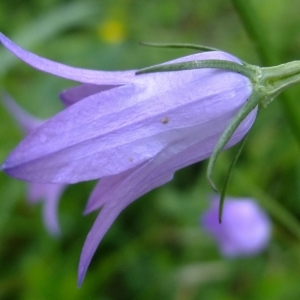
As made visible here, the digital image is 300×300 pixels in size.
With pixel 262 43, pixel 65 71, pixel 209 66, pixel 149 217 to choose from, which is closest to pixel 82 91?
pixel 65 71

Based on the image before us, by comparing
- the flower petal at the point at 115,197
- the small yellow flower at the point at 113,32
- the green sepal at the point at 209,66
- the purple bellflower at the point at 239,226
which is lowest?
the flower petal at the point at 115,197

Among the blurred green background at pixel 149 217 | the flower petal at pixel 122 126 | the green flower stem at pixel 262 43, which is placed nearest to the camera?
the flower petal at pixel 122 126

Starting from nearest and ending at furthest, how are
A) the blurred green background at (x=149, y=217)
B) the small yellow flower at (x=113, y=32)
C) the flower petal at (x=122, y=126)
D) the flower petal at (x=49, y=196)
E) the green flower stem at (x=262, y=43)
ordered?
the flower petal at (x=122, y=126)
the green flower stem at (x=262, y=43)
the flower petal at (x=49, y=196)
the blurred green background at (x=149, y=217)
the small yellow flower at (x=113, y=32)

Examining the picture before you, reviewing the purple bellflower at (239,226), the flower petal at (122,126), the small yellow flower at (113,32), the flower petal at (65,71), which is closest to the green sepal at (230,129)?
the flower petal at (122,126)

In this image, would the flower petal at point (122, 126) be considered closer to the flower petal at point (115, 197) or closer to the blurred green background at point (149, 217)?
the flower petal at point (115, 197)

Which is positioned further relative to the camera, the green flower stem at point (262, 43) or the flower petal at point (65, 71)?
the green flower stem at point (262, 43)

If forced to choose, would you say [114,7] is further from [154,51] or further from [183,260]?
[183,260]

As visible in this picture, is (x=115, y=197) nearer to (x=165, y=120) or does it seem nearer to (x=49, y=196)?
(x=165, y=120)
